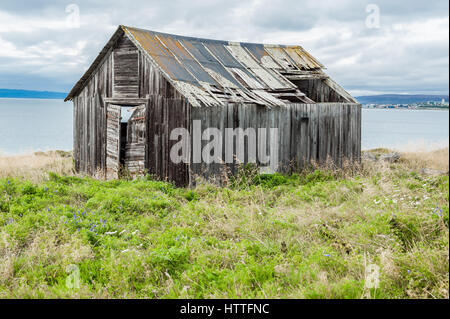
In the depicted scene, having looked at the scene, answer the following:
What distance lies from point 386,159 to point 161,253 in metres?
14.9

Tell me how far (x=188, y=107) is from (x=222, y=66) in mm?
3661

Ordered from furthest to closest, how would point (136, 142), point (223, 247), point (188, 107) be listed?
point (136, 142) < point (188, 107) < point (223, 247)

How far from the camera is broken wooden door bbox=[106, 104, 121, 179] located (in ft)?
44.7

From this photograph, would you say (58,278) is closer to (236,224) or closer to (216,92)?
(236,224)

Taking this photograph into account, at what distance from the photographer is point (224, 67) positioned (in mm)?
14898

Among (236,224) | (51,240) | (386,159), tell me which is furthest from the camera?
(386,159)

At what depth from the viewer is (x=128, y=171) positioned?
13266mm

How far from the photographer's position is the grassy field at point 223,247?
4668 millimetres

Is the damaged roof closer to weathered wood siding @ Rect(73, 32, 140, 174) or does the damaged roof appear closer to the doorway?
weathered wood siding @ Rect(73, 32, 140, 174)

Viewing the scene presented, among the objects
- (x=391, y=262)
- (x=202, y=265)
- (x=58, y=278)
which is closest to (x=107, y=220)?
(x=58, y=278)

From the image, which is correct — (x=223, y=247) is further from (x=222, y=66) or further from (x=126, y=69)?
(x=222, y=66)

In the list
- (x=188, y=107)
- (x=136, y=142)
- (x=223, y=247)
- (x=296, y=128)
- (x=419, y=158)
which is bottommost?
(x=223, y=247)

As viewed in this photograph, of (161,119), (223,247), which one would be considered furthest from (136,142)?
(223,247)

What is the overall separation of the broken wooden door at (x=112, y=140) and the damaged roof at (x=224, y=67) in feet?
6.18
